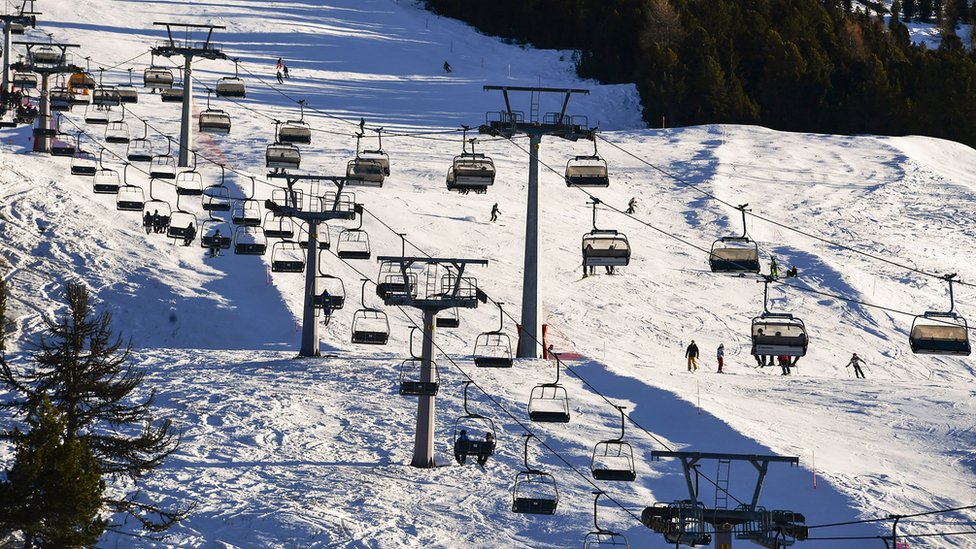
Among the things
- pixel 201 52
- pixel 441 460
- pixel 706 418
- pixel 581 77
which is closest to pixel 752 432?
pixel 706 418

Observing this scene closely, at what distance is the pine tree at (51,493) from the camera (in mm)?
24031

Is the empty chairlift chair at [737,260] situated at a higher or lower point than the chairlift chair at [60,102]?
lower

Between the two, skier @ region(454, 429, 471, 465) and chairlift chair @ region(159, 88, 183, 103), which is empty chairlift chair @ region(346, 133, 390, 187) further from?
chairlift chair @ region(159, 88, 183, 103)

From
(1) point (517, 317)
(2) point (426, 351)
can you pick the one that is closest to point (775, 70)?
(1) point (517, 317)

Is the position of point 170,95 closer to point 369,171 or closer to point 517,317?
point 369,171

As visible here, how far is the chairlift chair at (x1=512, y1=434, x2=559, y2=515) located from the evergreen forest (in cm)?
5151

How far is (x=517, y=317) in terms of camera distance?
48.8 m

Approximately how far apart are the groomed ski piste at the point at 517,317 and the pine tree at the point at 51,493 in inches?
214

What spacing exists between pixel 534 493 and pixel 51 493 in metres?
11.6

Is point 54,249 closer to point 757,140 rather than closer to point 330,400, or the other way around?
point 330,400

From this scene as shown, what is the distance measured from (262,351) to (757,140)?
38.6 metres

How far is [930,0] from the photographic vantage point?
144 meters

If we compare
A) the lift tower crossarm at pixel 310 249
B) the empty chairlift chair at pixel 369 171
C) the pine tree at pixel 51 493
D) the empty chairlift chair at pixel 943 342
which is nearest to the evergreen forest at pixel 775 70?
the empty chairlift chair at pixel 369 171

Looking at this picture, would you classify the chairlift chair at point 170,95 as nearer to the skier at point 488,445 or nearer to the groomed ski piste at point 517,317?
the groomed ski piste at point 517,317
